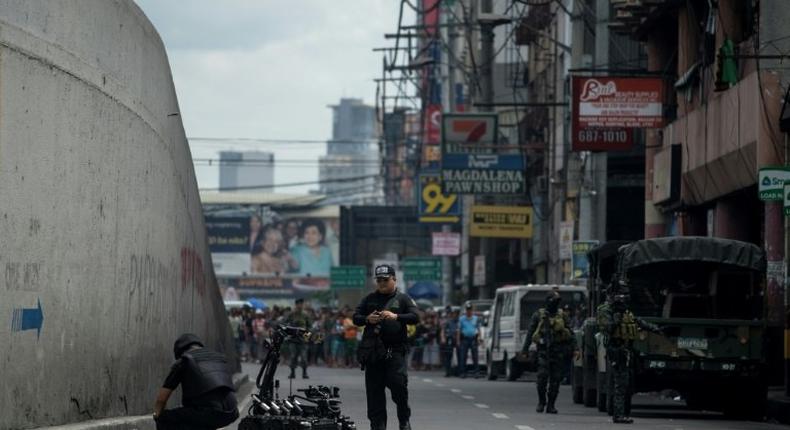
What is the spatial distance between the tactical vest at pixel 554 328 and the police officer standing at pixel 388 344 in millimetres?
8775

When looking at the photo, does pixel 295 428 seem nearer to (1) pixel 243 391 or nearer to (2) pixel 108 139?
(2) pixel 108 139

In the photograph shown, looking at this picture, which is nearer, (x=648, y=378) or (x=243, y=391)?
(x=648, y=378)

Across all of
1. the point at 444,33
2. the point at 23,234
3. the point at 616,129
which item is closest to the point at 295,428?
the point at 23,234

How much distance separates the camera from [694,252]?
26.6 meters

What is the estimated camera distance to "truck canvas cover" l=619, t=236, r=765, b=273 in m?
26.2

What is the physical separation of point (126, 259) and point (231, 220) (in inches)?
5530

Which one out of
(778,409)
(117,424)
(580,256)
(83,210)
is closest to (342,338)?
(580,256)

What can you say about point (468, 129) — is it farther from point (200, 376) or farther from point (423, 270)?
point (200, 376)

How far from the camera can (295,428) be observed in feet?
48.3

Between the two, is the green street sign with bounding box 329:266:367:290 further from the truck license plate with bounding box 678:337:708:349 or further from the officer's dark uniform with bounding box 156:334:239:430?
the officer's dark uniform with bounding box 156:334:239:430

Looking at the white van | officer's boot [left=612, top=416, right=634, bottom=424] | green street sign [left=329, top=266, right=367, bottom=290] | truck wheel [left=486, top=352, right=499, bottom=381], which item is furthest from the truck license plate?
green street sign [left=329, top=266, right=367, bottom=290]

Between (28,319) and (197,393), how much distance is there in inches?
55.1

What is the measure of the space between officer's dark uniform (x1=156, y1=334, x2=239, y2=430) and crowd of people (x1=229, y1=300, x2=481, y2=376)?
34.5 m

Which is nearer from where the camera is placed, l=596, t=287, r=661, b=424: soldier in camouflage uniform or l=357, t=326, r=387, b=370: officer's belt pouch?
l=357, t=326, r=387, b=370: officer's belt pouch
